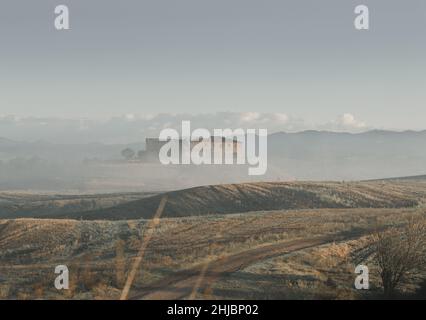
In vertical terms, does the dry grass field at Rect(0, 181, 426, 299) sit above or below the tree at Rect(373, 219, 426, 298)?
below

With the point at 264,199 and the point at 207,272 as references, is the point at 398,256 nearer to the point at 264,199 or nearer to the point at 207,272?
the point at 207,272

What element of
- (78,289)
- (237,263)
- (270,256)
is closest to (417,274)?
(270,256)

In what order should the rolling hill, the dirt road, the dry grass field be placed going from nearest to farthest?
the dirt road → the dry grass field → the rolling hill

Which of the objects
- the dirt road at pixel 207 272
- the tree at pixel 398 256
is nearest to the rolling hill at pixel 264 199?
the dirt road at pixel 207 272

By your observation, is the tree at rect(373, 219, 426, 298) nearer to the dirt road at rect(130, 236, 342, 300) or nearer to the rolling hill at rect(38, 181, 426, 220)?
the dirt road at rect(130, 236, 342, 300)

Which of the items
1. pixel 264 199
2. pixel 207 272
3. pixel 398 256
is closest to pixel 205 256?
pixel 207 272

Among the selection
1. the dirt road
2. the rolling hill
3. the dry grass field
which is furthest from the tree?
the rolling hill
